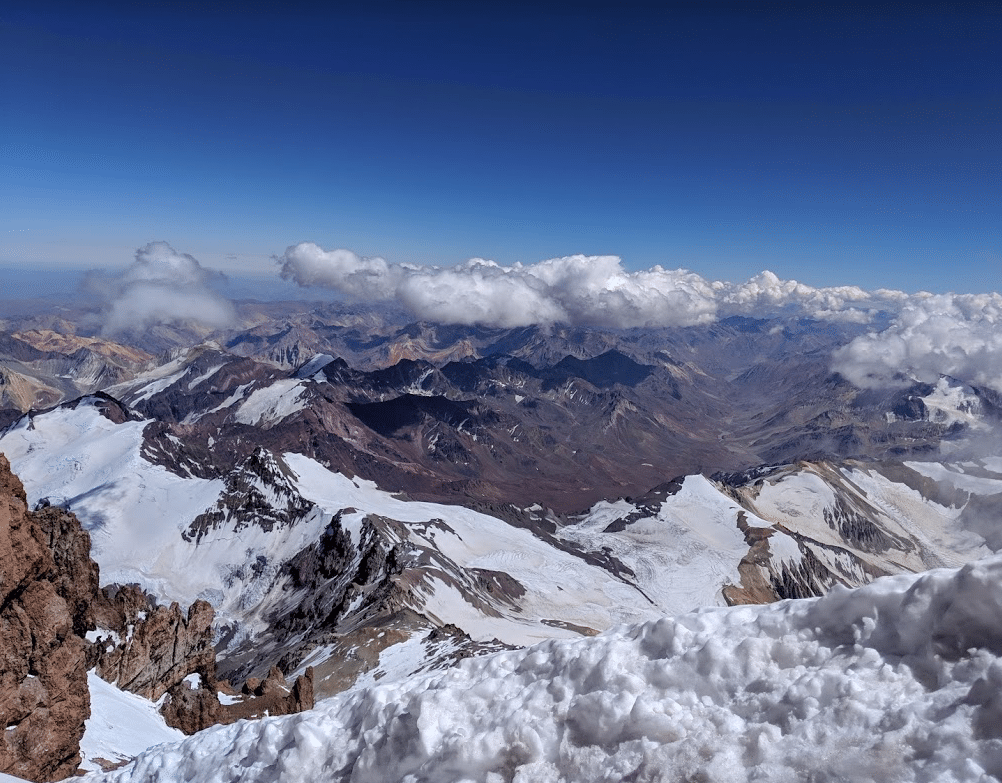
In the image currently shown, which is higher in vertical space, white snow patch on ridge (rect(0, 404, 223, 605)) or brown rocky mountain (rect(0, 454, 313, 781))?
brown rocky mountain (rect(0, 454, 313, 781))

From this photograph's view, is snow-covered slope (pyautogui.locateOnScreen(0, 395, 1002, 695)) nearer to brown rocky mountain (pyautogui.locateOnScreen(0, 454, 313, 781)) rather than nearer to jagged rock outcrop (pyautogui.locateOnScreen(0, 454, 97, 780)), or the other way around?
brown rocky mountain (pyautogui.locateOnScreen(0, 454, 313, 781))

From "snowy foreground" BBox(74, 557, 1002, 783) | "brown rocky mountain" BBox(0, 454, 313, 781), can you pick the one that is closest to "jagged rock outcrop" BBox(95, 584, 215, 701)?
"brown rocky mountain" BBox(0, 454, 313, 781)

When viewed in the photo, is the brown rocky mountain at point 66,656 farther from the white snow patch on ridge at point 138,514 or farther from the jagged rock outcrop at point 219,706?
the white snow patch on ridge at point 138,514

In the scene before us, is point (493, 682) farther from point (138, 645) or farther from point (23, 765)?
point (138, 645)

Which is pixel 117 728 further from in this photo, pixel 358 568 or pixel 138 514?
pixel 138 514

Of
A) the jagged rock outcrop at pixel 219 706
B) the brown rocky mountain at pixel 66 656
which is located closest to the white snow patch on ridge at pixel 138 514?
the brown rocky mountain at pixel 66 656

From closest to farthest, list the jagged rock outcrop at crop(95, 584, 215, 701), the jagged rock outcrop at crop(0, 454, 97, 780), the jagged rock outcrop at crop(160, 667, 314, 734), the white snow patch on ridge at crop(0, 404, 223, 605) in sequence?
1. the jagged rock outcrop at crop(0, 454, 97, 780)
2. the jagged rock outcrop at crop(160, 667, 314, 734)
3. the jagged rock outcrop at crop(95, 584, 215, 701)
4. the white snow patch on ridge at crop(0, 404, 223, 605)

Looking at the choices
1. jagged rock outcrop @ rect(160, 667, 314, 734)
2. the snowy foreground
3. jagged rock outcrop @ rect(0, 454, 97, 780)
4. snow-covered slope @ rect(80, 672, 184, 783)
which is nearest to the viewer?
the snowy foreground
